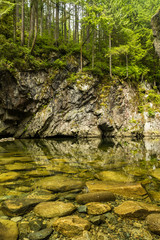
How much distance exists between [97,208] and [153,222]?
2.74ft

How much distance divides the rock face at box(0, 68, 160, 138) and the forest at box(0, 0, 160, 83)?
1.48m

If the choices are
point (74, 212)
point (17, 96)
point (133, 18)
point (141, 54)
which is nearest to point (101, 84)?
point (141, 54)

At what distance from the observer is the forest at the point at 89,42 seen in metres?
15.9

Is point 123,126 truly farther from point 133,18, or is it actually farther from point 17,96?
point 133,18

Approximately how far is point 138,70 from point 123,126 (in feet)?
26.8

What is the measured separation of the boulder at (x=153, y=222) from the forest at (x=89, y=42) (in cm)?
1552

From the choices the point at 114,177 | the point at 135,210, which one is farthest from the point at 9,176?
A: the point at 135,210

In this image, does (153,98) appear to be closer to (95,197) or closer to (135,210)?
(95,197)

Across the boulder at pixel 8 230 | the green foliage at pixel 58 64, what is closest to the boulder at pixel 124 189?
the boulder at pixel 8 230

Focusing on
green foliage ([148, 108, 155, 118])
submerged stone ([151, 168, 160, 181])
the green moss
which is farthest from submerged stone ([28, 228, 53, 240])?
the green moss

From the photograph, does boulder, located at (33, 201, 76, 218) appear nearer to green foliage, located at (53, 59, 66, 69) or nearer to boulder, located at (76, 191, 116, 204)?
boulder, located at (76, 191, 116, 204)

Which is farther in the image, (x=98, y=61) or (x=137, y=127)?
(x=98, y=61)

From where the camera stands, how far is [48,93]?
17.6 metres

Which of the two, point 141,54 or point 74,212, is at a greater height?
point 141,54
